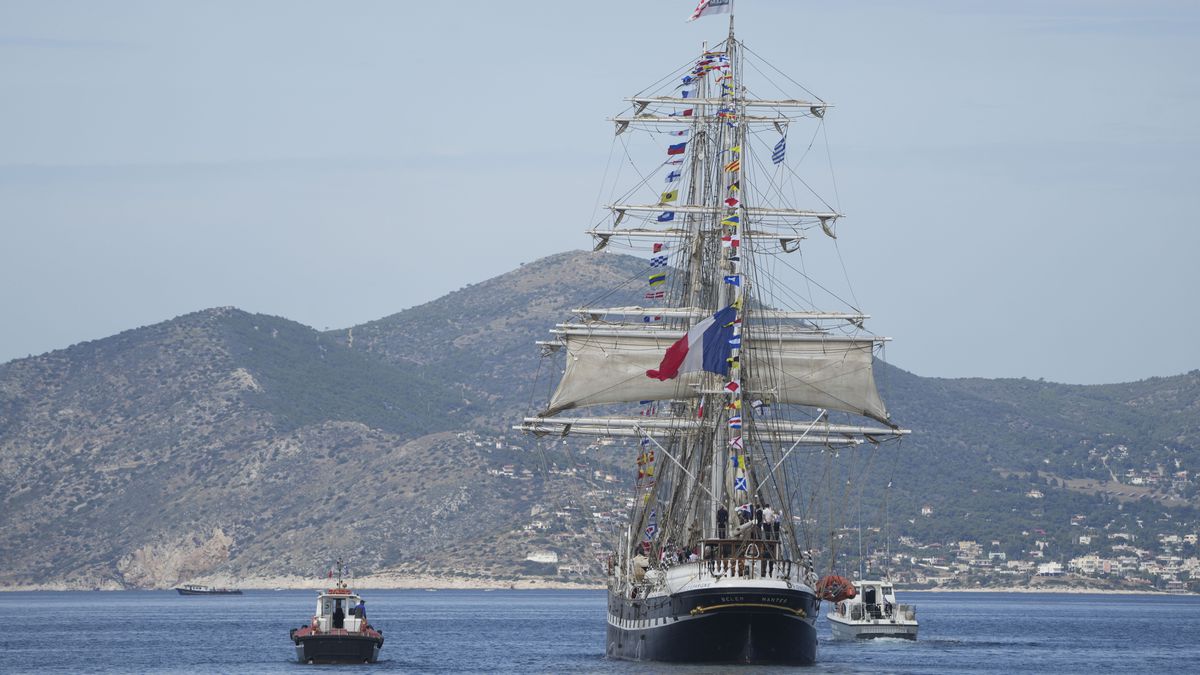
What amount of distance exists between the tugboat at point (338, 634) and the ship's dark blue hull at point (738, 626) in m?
12.4

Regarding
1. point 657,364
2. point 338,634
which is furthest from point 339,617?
point 657,364

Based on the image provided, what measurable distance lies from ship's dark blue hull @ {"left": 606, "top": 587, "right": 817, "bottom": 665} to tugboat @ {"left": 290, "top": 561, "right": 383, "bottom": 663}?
40.8 ft

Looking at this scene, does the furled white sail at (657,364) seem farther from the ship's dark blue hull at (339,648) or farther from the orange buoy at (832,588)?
the ship's dark blue hull at (339,648)

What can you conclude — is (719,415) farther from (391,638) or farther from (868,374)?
(391,638)

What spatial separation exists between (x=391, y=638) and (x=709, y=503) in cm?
3304

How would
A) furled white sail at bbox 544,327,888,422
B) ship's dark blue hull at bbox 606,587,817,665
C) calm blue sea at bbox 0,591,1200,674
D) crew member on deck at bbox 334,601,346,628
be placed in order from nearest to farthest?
1. ship's dark blue hull at bbox 606,587,817,665
2. crew member on deck at bbox 334,601,346,628
3. calm blue sea at bbox 0,591,1200,674
4. furled white sail at bbox 544,327,888,422

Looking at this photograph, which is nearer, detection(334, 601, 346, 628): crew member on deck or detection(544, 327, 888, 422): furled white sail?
detection(334, 601, 346, 628): crew member on deck

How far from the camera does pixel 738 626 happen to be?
65812 mm

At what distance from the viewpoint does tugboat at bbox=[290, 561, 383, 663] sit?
250ft

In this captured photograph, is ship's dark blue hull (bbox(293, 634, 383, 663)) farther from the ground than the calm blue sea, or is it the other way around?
ship's dark blue hull (bbox(293, 634, 383, 663))

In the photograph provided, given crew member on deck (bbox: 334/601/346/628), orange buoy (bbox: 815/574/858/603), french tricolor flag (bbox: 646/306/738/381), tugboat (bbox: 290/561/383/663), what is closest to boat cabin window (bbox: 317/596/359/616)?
tugboat (bbox: 290/561/383/663)

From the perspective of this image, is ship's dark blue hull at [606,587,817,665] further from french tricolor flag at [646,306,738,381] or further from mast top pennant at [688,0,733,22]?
mast top pennant at [688,0,733,22]

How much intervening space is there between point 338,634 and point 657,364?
1888cm

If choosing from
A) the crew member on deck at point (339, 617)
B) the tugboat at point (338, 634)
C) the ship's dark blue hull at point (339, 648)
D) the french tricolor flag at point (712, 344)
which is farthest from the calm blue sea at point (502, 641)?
the french tricolor flag at point (712, 344)
